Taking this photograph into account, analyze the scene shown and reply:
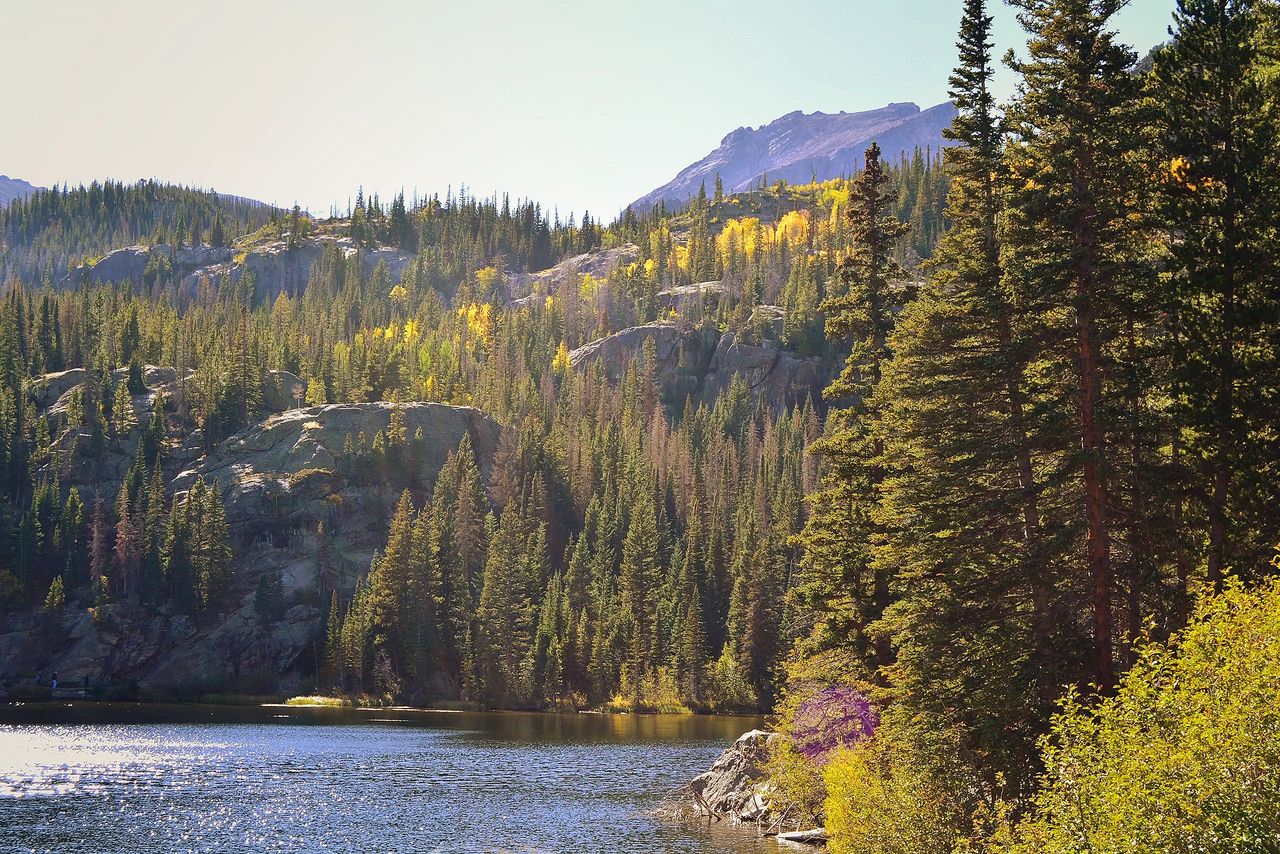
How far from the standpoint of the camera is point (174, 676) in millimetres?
139375

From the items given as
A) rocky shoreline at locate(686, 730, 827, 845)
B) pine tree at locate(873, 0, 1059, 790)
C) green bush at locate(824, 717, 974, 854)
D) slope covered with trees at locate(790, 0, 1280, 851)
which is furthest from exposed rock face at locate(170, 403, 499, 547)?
slope covered with trees at locate(790, 0, 1280, 851)

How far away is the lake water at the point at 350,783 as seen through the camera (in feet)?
165

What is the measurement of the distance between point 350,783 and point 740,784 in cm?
2424

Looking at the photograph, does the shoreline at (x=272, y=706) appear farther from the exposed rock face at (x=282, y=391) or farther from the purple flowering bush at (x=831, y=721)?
the purple flowering bush at (x=831, y=721)

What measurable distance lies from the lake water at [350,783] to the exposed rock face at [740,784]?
1602 mm

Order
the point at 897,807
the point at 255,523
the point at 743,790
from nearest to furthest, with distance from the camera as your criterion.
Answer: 1. the point at 897,807
2. the point at 743,790
3. the point at 255,523

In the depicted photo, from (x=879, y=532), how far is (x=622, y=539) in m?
111

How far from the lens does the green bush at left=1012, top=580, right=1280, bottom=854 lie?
2027 centimetres

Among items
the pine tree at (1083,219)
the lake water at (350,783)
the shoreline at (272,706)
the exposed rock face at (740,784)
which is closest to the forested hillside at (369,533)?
the shoreline at (272,706)

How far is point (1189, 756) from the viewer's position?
21250 mm

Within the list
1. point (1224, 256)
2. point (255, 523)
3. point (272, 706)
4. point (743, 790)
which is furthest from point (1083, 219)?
point (255, 523)

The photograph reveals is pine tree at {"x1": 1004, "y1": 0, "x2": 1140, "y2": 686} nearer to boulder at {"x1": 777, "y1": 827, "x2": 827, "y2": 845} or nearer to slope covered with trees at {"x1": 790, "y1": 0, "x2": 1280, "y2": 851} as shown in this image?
slope covered with trees at {"x1": 790, "y1": 0, "x2": 1280, "y2": 851}

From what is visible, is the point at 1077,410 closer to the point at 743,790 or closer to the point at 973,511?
the point at 973,511

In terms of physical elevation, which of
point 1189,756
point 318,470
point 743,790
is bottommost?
point 743,790
